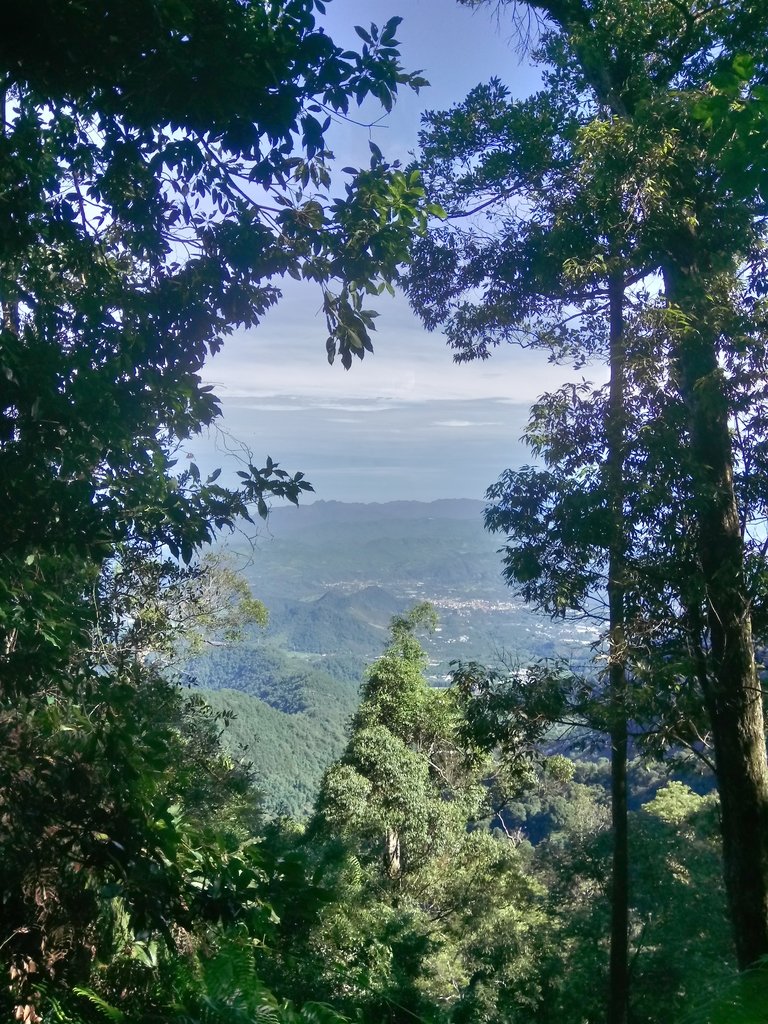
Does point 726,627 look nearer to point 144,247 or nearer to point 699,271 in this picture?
point 699,271

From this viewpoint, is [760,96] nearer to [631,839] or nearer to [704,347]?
[704,347]

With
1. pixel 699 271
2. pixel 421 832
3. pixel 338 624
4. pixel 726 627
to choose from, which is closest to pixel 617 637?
pixel 726 627

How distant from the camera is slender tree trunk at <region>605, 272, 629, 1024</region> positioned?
4488 millimetres

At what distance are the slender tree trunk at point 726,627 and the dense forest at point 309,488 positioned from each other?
0.02 m

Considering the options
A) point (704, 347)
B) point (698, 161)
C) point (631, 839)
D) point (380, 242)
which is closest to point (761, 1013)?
point (380, 242)

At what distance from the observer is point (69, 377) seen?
204 centimetres

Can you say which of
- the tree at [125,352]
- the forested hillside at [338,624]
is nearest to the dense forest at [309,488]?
the tree at [125,352]

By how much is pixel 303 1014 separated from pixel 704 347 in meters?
4.08

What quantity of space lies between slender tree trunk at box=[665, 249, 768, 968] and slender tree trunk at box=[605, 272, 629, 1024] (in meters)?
0.46

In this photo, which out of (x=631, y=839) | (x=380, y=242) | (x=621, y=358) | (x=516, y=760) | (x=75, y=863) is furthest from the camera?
(x=631, y=839)

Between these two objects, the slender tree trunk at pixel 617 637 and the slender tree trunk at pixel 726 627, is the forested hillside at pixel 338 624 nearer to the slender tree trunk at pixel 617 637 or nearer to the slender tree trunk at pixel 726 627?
the slender tree trunk at pixel 617 637

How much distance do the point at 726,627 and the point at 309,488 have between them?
3.11 metres

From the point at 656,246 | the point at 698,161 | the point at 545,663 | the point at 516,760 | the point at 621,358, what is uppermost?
the point at 698,161

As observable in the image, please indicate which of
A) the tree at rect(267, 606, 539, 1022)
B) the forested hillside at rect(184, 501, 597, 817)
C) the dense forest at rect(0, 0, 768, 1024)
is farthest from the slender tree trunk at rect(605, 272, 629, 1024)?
the tree at rect(267, 606, 539, 1022)
